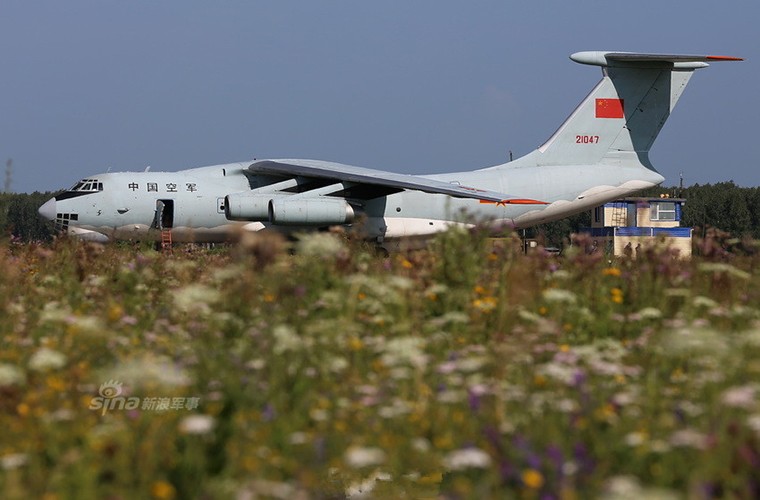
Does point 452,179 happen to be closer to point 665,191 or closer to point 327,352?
point 327,352

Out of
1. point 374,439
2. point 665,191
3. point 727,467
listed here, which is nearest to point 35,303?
point 374,439

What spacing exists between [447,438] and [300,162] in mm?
22724

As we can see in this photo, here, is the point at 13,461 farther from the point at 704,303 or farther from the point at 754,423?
the point at 704,303

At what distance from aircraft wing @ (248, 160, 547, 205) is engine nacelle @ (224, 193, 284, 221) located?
1.24 metres

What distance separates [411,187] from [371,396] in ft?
66.0

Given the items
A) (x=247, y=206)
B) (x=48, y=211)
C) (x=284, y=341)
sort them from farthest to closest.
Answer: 1. (x=48, y=211)
2. (x=247, y=206)
3. (x=284, y=341)

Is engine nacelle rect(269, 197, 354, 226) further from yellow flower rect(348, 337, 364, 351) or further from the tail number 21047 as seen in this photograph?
yellow flower rect(348, 337, 364, 351)

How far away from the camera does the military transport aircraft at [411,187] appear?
24.2 meters

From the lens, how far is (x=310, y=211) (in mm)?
23594

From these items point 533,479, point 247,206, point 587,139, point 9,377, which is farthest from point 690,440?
point 587,139

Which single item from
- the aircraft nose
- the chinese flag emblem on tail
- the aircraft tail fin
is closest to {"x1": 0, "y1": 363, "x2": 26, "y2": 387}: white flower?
the aircraft nose

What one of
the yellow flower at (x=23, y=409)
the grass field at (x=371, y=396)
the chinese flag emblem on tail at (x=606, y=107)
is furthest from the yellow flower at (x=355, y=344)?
the chinese flag emblem on tail at (x=606, y=107)

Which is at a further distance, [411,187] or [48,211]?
[48,211]
